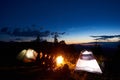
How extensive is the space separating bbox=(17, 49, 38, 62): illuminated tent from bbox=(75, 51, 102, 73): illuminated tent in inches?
303

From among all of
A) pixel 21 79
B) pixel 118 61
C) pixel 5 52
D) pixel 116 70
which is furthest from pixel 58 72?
pixel 5 52

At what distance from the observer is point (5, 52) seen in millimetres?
24031

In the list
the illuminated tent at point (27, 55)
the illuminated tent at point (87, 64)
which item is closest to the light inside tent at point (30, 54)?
the illuminated tent at point (27, 55)

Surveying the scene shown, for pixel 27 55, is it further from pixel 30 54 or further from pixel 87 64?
pixel 87 64

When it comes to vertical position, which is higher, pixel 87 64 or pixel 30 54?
pixel 30 54

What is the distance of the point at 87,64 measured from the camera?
14.6 m

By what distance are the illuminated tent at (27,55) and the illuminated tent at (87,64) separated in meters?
7.69

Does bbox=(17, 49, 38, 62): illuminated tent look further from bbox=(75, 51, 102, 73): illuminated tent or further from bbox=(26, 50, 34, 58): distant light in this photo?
bbox=(75, 51, 102, 73): illuminated tent

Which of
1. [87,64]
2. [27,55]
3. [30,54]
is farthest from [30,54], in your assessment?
[87,64]

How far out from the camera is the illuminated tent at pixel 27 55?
2081 centimetres

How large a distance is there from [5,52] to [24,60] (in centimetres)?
466

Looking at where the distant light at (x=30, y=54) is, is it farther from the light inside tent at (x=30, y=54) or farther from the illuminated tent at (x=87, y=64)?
the illuminated tent at (x=87, y=64)

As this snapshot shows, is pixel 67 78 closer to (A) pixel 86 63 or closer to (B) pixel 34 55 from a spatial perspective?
(A) pixel 86 63

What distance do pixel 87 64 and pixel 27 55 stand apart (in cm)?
872
